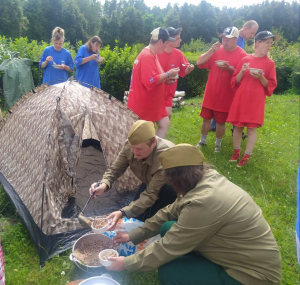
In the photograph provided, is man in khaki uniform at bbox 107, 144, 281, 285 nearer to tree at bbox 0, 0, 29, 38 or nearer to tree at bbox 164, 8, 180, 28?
tree at bbox 0, 0, 29, 38

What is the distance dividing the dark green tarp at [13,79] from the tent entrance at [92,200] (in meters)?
3.41

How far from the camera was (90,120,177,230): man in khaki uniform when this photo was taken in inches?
81.7

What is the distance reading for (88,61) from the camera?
4.79m

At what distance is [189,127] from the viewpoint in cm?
558

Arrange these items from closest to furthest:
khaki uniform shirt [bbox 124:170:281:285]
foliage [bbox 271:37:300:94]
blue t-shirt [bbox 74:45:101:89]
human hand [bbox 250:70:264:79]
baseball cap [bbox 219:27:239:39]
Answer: khaki uniform shirt [bbox 124:170:281:285]
human hand [bbox 250:70:264:79]
baseball cap [bbox 219:27:239:39]
blue t-shirt [bbox 74:45:101:89]
foliage [bbox 271:37:300:94]

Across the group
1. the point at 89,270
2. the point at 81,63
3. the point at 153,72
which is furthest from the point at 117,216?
the point at 81,63

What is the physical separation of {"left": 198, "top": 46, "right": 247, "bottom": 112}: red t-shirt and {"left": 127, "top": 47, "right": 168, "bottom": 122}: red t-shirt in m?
0.88

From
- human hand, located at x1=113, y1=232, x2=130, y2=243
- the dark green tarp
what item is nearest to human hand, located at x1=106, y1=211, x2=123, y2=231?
human hand, located at x1=113, y1=232, x2=130, y2=243

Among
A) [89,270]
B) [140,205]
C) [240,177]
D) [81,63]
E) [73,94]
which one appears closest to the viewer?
[89,270]

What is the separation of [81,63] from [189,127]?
2.40 metres

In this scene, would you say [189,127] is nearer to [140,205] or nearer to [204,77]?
[140,205]

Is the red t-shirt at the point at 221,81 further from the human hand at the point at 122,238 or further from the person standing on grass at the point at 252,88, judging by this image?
the human hand at the point at 122,238

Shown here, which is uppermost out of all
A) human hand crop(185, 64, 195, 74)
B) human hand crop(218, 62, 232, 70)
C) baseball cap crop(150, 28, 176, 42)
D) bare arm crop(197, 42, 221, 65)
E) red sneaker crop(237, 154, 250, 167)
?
baseball cap crop(150, 28, 176, 42)

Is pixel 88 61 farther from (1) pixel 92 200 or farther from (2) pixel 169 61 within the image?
(1) pixel 92 200
